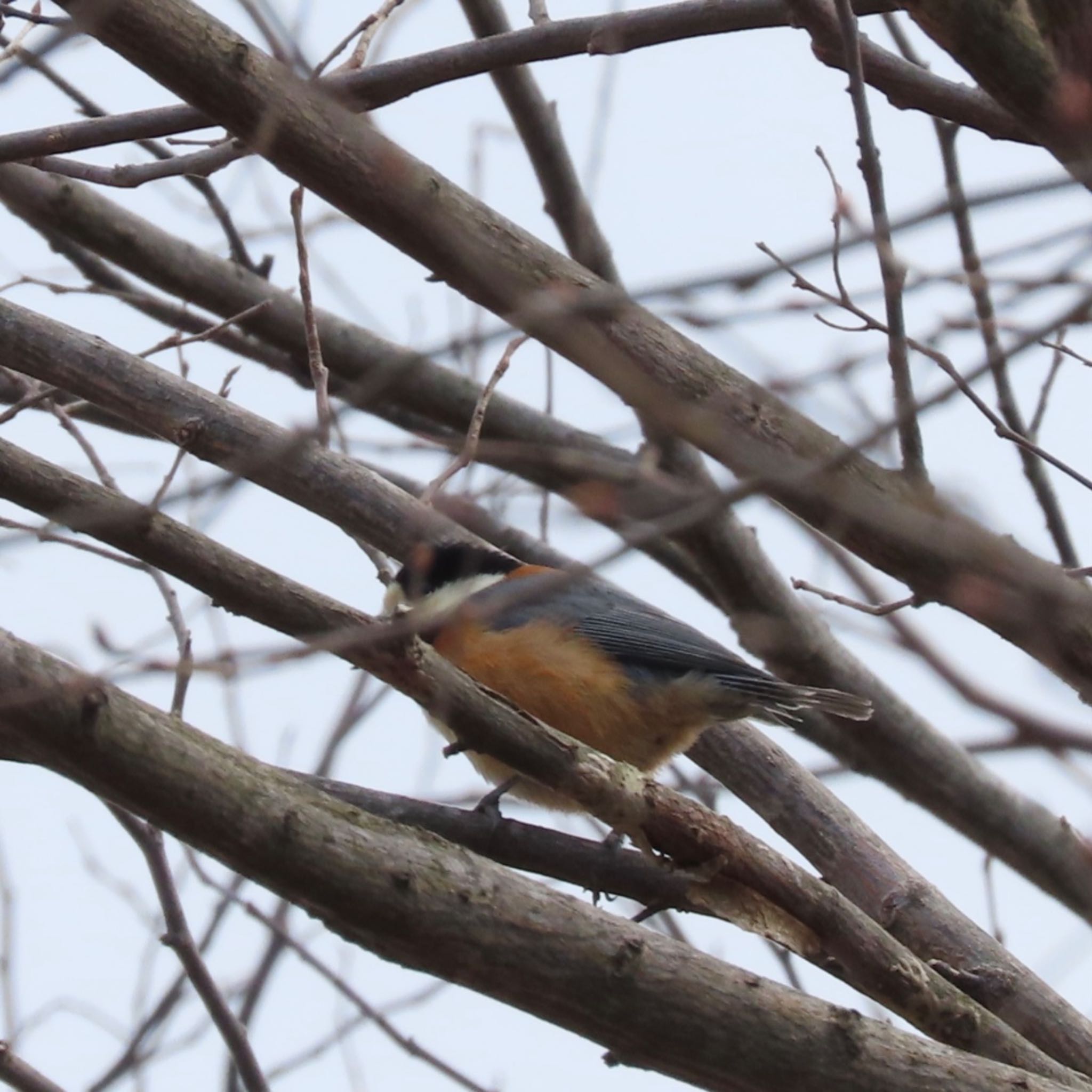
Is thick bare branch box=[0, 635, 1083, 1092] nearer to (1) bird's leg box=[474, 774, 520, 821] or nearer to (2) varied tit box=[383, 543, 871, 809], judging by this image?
(1) bird's leg box=[474, 774, 520, 821]

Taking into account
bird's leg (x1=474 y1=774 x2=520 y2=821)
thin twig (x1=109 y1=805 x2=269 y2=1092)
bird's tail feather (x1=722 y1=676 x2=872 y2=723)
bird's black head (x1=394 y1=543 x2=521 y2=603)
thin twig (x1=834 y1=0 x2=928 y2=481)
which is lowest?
thin twig (x1=109 y1=805 x2=269 y2=1092)

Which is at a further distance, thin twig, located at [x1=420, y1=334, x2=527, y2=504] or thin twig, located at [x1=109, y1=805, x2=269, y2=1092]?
thin twig, located at [x1=109, y1=805, x2=269, y2=1092]

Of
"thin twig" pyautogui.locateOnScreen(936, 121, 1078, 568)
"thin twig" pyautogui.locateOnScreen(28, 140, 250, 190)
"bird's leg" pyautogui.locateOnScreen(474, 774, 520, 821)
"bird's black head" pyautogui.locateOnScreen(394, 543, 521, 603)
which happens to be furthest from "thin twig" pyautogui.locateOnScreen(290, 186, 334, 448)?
"bird's black head" pyautogui.locateOnScreen(394, 543, 521, 603)

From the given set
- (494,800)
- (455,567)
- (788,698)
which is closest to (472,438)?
(494,800)

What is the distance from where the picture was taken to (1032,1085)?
2.49 m

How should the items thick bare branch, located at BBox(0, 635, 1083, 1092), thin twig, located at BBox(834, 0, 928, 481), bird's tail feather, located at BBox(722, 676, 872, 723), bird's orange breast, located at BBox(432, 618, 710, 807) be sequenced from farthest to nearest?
bird's orange breast, located at BBox(432, 618, 710, 807) → bird's tail feather, located at BBox(722, 676, 872, 723) → thin twig, located at BBox(834, 0, 928, 481) → thick bare branch, located at BBox(0, 635, 1083, 1092)

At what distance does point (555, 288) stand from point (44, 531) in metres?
1.09

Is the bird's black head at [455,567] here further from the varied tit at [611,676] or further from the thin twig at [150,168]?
the thin twig at [150,168]

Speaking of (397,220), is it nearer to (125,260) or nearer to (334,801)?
(334,801)

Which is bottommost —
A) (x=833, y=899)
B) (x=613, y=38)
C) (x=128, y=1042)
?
(x=128, y=1042)

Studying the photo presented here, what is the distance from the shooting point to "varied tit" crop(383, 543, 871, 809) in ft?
13.4

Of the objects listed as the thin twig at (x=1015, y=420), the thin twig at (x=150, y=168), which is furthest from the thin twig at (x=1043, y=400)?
the thin twig at (x=150, y=168)

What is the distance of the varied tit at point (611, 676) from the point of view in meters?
4.09

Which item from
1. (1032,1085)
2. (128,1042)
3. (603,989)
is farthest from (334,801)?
(128,1042)
